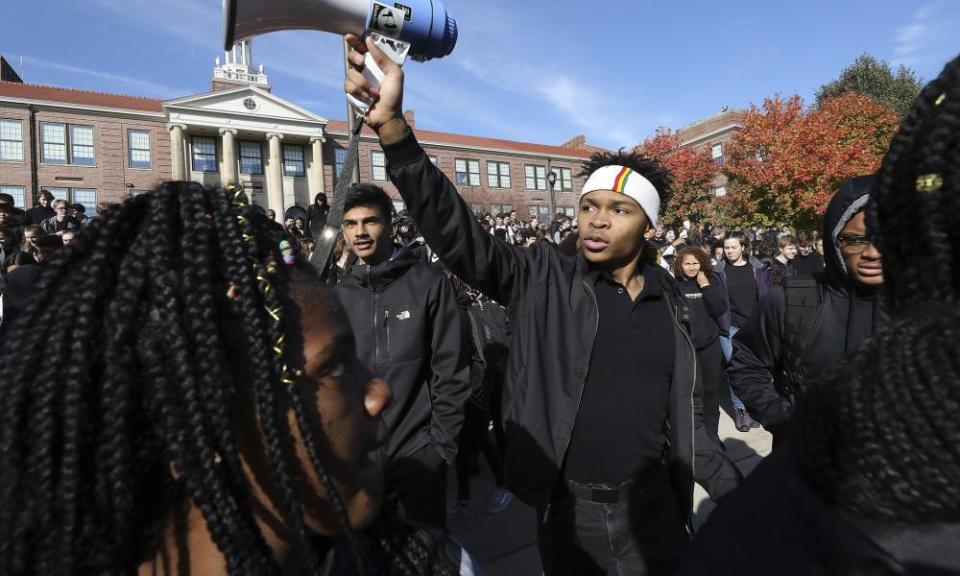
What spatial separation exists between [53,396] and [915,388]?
1226 mm

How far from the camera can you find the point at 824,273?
266cm

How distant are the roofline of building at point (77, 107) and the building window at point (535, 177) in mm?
Result: 23927

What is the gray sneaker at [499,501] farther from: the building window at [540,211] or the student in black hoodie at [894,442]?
the building window at [540,211]

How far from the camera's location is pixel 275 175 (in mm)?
31547

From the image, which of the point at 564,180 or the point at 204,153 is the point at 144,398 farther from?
the point at 564,180

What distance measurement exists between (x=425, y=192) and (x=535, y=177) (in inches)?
1591

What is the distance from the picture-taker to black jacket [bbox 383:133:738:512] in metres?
2.14

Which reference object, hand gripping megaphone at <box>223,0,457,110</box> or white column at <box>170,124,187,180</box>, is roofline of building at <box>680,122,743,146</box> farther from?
hand gripping megaphone at <box>223,0,457,110</box>

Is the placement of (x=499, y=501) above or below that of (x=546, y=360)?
below

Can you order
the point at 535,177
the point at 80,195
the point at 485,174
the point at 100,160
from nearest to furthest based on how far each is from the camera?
the point at 80,195, the point at 100,160, the point at 485,174, the point at 535,177

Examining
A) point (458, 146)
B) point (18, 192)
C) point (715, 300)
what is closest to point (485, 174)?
point (458, 146)

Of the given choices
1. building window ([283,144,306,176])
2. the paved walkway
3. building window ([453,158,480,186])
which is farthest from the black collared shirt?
building window ([453,158,480,186])

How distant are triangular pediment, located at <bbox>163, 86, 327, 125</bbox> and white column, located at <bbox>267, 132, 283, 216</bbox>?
4.21 ft

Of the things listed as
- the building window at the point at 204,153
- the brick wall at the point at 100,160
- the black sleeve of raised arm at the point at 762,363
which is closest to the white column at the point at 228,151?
the building window at the point at 204,153
